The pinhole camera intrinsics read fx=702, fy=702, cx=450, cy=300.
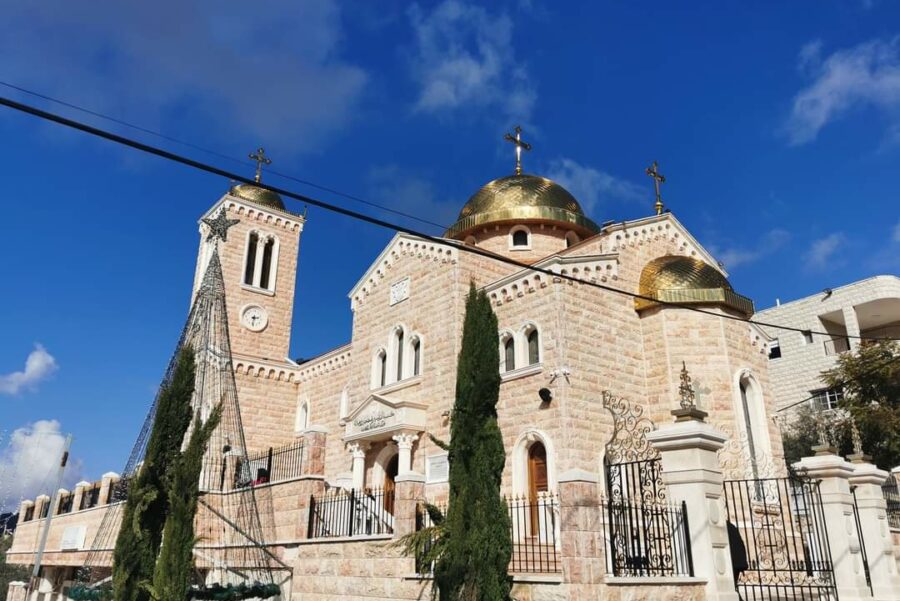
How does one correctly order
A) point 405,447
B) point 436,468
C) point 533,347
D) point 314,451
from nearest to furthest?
point 314,451
point 533,347
point 436,468
point 405,447

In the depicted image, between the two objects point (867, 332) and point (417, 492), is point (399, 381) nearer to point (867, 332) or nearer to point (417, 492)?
point (417, 492)

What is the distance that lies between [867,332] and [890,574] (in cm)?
2496

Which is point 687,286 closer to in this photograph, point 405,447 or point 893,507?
point 893,507

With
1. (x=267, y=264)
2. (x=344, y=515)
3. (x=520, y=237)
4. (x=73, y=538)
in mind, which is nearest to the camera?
(x=344, y=515)

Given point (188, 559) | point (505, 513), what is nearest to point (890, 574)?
point (505, 513)

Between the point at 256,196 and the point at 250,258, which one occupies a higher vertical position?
the point at 256,196

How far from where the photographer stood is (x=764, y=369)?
695 inches

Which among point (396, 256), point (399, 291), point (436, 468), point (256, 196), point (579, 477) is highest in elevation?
point (256, 196)

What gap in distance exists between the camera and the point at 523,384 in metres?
16.4

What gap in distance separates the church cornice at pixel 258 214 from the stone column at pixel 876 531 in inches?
920

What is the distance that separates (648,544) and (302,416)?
750 inches

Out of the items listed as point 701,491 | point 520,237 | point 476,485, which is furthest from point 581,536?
point 520,237

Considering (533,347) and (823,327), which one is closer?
(533,347)

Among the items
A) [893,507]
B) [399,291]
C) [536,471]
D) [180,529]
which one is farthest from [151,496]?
[893,507]
